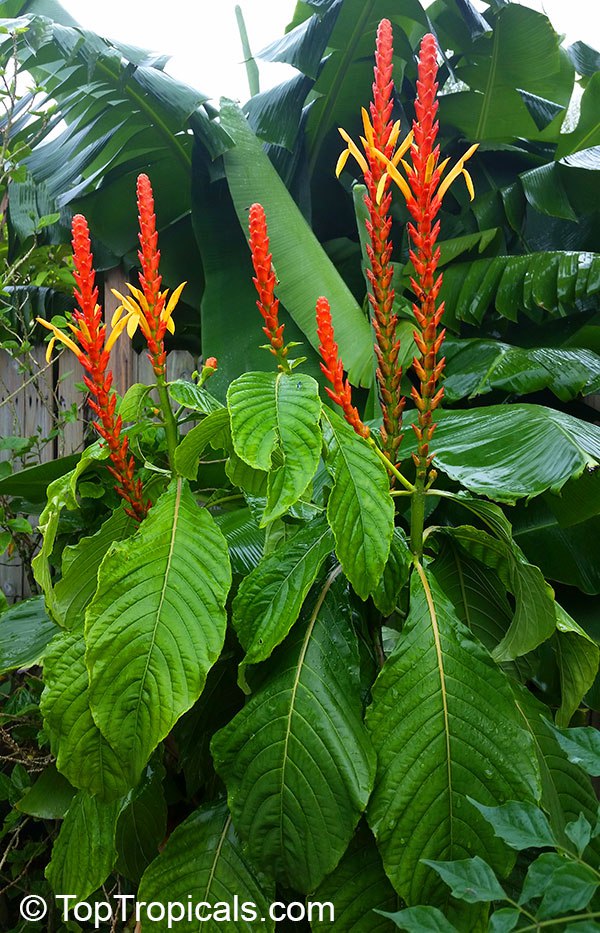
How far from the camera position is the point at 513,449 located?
1188mm

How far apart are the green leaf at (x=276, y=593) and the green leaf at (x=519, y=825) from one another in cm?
30

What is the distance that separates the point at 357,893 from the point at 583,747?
0.38 m

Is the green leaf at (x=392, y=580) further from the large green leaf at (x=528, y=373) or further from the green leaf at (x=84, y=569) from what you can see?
the large green leaf at (x=528, y=373)

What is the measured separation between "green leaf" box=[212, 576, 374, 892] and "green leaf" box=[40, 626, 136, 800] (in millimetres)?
128

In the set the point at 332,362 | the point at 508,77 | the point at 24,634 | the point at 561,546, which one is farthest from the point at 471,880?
the point at 508,77

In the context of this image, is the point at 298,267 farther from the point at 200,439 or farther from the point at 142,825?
the point at 142,825

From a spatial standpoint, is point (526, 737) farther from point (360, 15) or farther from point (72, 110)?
point (72, 110)

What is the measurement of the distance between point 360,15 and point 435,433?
4.68 ft

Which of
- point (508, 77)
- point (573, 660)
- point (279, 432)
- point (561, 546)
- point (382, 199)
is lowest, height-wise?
point (561, 546)

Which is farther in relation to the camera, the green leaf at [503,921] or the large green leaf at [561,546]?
the large green leaf at [561,546]

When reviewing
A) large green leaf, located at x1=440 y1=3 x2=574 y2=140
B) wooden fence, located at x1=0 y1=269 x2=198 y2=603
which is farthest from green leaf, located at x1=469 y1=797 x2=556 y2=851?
large green leaf, located at x1=440 y1=3 x2=574 y2=140

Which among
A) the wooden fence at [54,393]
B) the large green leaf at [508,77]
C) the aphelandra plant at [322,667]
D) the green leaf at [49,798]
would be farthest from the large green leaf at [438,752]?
the large green leaf at [508,77]

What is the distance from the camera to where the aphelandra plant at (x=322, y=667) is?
2.66 feet

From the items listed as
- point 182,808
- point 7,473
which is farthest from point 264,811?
point 7,473
